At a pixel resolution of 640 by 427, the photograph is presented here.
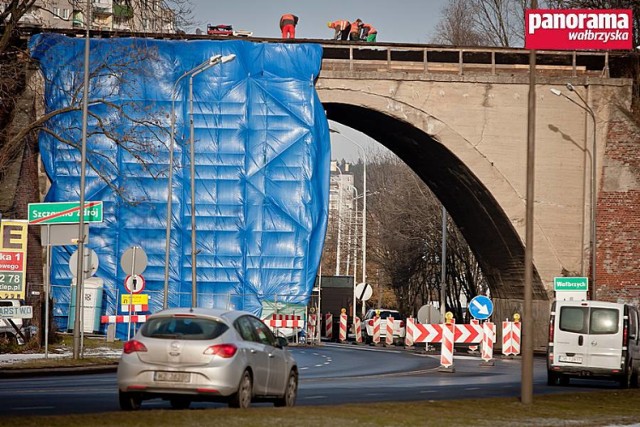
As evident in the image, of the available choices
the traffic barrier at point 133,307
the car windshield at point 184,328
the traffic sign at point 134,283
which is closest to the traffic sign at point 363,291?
the traffic barrier at point 133,307

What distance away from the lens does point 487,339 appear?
37.1 metres

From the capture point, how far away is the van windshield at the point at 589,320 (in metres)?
27.9

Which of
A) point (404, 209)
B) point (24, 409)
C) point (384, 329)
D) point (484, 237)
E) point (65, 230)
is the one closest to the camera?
point (24, 409)

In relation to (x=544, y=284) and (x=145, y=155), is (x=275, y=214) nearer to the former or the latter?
(x=145, y=155)

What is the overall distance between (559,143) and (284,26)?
38.6 ft

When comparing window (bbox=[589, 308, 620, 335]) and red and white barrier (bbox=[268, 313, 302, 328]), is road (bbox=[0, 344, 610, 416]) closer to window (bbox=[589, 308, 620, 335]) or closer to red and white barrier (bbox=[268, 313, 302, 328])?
window (bbox=[589, 308, 620, 335])

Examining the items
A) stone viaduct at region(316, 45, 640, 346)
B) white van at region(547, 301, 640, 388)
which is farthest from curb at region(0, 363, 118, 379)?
stone viaduct at region(316, 45, 640, 346)

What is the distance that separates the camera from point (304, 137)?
4850 centimetres

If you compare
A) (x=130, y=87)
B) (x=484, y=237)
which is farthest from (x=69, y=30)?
(x=484, y=237)

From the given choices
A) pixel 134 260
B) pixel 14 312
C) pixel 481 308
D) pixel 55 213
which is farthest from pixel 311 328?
pixel 14 312

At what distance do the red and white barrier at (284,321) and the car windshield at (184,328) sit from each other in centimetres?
3027

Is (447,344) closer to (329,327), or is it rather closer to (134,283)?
(134,283)

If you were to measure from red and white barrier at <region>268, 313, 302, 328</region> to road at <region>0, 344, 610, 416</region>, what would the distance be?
238 inches

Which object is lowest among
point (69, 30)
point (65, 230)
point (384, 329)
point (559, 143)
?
point (384, 329)
